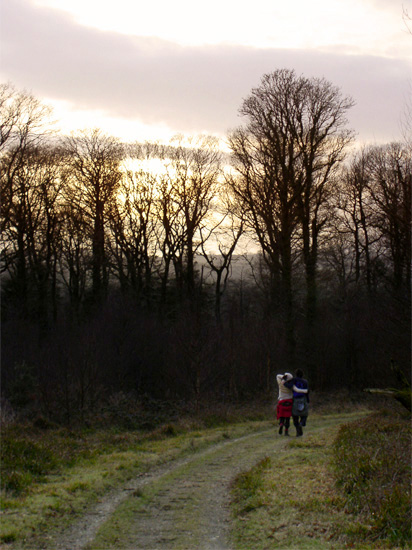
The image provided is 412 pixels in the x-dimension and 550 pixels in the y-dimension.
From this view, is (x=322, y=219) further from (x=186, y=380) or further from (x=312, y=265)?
(x=186, y=380)

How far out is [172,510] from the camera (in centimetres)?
948

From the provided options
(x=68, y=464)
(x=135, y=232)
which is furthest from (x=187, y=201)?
(x=68, y=464)

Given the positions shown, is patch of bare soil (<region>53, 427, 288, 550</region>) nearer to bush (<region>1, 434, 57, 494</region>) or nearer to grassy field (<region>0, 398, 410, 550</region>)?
grassy field (<region>0, 398, 410, 550</region>)

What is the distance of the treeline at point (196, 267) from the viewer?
2581 cm

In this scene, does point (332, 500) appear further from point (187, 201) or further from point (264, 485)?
point (187, 201)

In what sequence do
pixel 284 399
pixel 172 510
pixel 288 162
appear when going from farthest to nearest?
pixel 288 162 < pixel 284 399 < pixel 172 510

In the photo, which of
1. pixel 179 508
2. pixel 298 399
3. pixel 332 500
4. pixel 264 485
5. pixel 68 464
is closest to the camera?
pixel 332 500

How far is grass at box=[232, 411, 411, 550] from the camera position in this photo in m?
7.38

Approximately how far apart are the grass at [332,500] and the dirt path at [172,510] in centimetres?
38

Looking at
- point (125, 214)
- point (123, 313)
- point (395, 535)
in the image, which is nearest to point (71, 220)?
point (125, 214)

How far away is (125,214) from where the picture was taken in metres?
45.5

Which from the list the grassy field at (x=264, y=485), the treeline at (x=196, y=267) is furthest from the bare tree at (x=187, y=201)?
the grassy field at (x=264, y=485)

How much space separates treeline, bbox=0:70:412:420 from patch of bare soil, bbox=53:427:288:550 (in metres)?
8.84

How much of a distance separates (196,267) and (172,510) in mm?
39009
